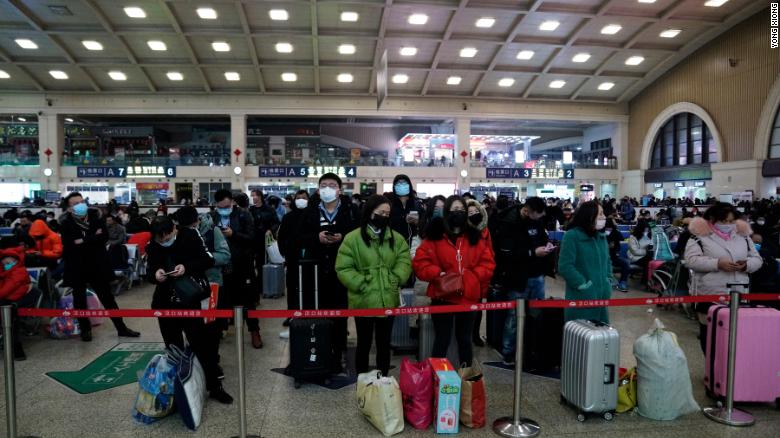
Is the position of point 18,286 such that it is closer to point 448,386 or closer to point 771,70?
point 448,386

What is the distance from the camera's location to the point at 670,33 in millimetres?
24859

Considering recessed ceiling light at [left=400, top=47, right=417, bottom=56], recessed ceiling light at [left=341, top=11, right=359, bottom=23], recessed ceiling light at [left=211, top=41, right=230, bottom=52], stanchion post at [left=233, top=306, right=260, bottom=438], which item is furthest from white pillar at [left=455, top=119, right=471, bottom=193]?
stanchion post at [left=233, top=306, right=260, bottom=438]

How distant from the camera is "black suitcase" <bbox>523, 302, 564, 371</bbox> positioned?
14.9ft

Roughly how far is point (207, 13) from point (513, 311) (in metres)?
22.9

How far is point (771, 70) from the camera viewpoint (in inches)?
862

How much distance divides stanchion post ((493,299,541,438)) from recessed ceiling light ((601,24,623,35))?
25.2m

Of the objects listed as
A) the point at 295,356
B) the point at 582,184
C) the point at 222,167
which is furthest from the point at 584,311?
the point at 582,184

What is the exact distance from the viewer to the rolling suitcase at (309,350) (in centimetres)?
425

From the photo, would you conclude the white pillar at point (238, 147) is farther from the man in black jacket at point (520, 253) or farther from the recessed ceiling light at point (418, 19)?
the man in black jacket at point (520, 253)

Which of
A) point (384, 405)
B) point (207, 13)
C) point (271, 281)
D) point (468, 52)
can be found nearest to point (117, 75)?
point (207, 13)

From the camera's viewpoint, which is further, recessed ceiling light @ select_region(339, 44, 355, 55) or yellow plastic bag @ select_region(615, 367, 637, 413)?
recessed ceiling light @ select_region(339, 44, 355, 55)

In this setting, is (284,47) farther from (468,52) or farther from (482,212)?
(482,212)

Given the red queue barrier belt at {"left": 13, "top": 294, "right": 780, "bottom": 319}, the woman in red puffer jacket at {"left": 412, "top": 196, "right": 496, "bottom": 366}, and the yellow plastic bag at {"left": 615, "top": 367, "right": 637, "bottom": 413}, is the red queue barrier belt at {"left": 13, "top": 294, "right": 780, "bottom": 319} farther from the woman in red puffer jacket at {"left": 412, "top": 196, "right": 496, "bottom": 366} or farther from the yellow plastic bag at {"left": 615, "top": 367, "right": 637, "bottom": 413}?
the yellow plastic bag at {"left": 615, "top": 367, "right": 637, "bottom": 413}

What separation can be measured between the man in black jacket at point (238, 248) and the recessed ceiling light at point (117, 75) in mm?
25994
